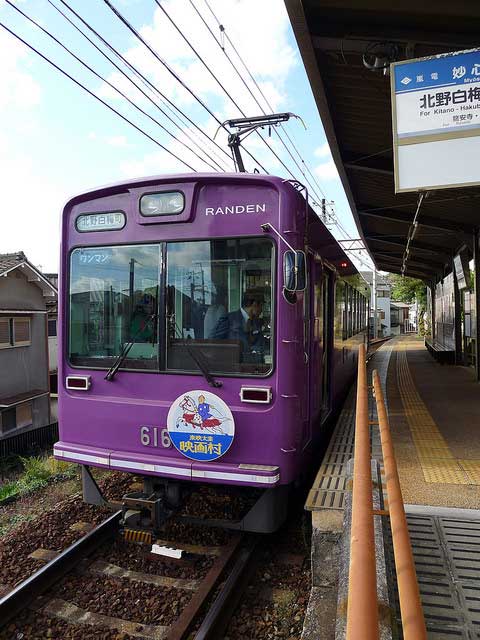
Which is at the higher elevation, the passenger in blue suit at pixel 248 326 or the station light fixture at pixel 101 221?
the station light fixture at pixel 101 221

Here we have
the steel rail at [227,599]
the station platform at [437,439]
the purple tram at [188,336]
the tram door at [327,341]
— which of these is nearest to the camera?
the steel rail at [227,599]

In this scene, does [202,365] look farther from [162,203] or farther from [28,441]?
[28,441]

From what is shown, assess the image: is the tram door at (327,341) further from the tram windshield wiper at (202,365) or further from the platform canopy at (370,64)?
the platform canopy at (370,64)

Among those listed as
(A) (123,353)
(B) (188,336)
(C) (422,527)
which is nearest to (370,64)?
(B) (188,336)

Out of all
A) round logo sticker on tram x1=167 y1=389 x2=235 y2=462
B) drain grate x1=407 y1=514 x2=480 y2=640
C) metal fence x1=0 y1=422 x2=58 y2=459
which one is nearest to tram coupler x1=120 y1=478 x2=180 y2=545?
round logo sticker on tram x1=167 y1=389 x2=235 y2=462

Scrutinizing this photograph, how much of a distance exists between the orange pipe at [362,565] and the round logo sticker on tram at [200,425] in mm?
1500

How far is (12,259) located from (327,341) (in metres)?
13.7

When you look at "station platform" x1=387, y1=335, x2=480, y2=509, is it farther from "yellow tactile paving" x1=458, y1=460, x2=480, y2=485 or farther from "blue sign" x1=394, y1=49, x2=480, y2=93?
"blue sign" x1=394, y1=49, x2=480, y2=93

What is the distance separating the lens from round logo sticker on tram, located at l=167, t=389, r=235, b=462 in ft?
12.4

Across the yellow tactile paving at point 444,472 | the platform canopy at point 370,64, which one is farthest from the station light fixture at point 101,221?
the yellow tactile paving at point 444,472

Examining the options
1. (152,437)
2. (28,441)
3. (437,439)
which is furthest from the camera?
(28,441)

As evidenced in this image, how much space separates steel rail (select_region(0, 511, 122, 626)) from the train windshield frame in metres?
1.48

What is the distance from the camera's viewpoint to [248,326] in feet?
→ 12.6

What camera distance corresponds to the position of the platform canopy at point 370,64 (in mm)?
4516
